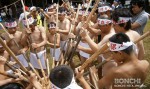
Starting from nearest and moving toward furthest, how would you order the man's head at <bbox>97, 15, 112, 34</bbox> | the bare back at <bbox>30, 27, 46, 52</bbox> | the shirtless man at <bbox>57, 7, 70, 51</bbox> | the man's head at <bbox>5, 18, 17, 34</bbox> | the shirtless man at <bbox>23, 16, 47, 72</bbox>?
the man's head at <bbox>97, 15, 112, 34</bbox> → the man's head at <bbox>5, 18, 17, 34</bbox> → the shirtless man at <bbox>23, 16, 47, 72</bbox> → the bare back at <bbox>30, 27, 46, 52</bbox> → the shirtless man at <bbox>57, 7, 70, 51</bbox>

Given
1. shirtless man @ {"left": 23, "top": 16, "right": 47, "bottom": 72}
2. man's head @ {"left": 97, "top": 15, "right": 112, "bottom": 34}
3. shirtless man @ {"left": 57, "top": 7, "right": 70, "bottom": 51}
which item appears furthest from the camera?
shirtless man @ {"left": 57, "top": 7, "right": 70, "bottom": 51}

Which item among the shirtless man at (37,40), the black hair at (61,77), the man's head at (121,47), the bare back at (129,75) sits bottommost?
the shirtless man at (37,40)

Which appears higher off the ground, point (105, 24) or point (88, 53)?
point (105, 24)

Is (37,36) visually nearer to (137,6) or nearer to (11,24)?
(11,24)

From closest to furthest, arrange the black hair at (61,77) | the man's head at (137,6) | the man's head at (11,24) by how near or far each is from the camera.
→ the black hair at (61,77) → the man's head at (137,6) → the man's head at (11,24)

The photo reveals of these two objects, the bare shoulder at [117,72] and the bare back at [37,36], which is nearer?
the bare shoulder at [117,72]

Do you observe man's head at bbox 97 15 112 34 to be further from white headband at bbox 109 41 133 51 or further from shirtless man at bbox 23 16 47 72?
shirtless man at bbox 23 16 47 72

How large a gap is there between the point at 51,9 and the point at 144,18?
3.90 m

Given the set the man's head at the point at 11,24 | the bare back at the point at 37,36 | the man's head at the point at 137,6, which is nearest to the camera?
the man's head at the point at 137,6

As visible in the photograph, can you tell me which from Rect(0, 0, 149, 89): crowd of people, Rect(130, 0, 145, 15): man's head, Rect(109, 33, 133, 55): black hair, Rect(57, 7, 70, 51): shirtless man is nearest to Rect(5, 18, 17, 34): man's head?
Rect(0, 0, 149, 89): crowd of people

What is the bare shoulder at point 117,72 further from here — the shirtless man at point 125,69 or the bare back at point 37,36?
the bare back at point 37,36

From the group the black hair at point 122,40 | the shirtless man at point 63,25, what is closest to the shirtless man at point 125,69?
the black hair at point 122,40

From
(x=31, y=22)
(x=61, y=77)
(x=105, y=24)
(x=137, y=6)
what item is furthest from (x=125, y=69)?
(x=31, y=22)

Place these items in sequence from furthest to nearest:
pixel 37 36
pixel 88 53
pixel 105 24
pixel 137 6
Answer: pixel 37 36 → pixel 137 6 → pixel 88 53 → pixel 105 24
